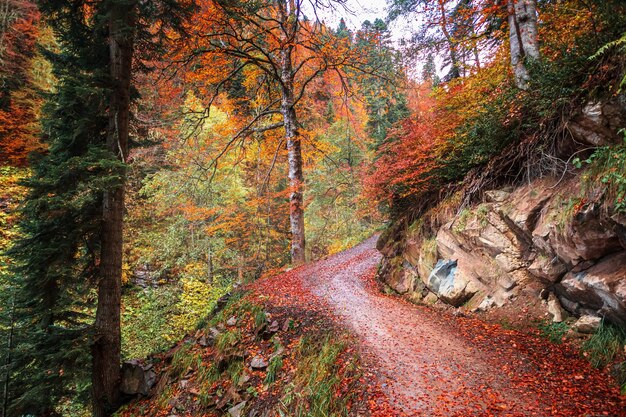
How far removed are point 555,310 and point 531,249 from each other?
3.38 feet

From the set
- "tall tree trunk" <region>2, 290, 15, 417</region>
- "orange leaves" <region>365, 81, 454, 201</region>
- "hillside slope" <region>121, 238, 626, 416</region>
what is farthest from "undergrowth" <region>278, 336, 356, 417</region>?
"tall tree trunk" <region>2, 290, 15, 417</region>

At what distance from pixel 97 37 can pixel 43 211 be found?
13.3 ft

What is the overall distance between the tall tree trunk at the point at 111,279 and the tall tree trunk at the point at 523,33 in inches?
325

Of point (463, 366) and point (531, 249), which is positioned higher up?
point (531, 249)

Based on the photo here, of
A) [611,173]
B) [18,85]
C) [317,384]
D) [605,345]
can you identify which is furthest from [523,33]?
[18,85]

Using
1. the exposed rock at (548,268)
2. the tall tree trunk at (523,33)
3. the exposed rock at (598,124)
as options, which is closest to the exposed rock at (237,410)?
the exposed rock at (548,268)

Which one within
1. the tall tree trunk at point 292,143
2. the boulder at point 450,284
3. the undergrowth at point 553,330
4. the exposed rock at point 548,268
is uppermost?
the tall tree trunk at point 292,143

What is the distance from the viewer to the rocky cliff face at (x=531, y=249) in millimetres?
3794

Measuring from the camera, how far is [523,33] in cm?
617

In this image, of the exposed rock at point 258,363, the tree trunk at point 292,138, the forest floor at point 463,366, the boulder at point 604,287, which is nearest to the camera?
the forest floor at point 463,366

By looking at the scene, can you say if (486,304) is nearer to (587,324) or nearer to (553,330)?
(553,330)

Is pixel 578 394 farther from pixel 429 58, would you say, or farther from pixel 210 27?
pixel 210 27

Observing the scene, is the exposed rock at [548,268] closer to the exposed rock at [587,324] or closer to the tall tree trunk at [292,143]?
the exposed rock at [587,324]

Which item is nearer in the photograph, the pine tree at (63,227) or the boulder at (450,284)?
the pine tree at (63,227)
